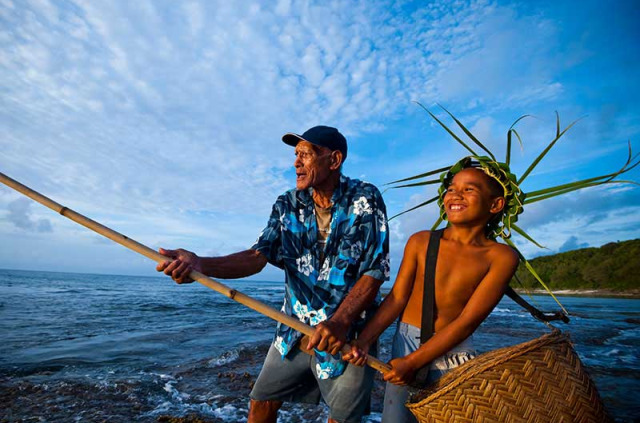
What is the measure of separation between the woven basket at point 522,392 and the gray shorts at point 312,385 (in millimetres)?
729

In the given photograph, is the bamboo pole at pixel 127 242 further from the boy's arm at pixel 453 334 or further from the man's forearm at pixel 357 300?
the man's forearm at pixel 357 300

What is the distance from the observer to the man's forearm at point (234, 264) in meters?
2.45

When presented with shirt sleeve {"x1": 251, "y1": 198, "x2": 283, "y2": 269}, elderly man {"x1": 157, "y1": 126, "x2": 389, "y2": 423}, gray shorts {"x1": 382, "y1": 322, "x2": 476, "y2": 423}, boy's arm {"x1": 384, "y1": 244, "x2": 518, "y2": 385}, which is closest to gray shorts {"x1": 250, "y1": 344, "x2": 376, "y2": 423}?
elderly man {"x1": 157, "y1": 126, "x2": 389, "y2": 423}

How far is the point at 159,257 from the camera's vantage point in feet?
6.74

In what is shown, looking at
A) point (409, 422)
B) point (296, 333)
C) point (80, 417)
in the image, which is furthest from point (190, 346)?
point (409, 422)

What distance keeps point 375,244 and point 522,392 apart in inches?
48.4

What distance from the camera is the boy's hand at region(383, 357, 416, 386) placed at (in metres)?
2.12

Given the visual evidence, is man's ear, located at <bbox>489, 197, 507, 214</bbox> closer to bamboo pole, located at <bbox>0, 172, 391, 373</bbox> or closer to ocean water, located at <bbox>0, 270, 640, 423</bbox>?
bamboo pole, located at <bbox>0, 172, 391, 373</bbox>

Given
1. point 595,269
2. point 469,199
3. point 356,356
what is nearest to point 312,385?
point 356,356

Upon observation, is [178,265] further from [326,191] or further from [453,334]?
[453,334]

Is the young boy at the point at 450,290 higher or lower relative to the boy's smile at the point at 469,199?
lower

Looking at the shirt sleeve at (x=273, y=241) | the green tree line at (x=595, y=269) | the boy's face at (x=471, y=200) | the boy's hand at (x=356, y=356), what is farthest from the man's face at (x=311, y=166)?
the green tree line at (x=595, y=269)

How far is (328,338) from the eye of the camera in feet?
6.89

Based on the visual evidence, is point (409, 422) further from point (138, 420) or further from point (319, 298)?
point (138, 420)
